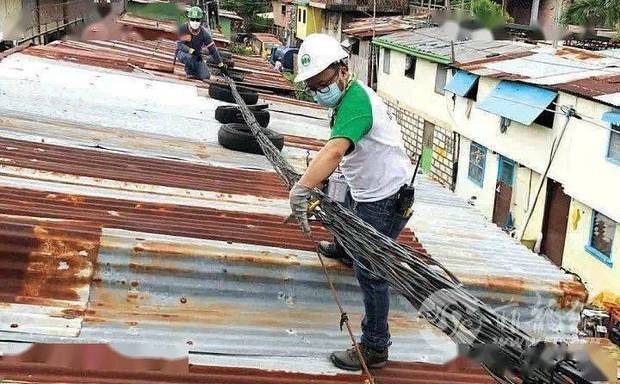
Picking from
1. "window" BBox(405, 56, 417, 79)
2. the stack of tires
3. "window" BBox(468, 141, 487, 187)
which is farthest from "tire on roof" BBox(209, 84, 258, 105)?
"window" BBox(405, 56, 417, 79)

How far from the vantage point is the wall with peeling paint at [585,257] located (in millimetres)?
14587

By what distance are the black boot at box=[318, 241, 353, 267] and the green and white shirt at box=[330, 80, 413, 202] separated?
65 centimetres

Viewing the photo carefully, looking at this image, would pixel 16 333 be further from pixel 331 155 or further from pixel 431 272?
pixel 431 272

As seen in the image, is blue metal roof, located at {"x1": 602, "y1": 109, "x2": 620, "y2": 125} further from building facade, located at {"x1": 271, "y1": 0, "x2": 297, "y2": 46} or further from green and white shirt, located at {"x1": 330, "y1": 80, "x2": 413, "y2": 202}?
building facade, located at {"x1": 271, "y1": 0, "x2": 297, "y2": 46}

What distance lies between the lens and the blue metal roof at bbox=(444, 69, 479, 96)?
803 inches

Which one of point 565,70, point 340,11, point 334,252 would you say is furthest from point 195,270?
point 340,11

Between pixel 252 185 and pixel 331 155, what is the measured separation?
286 cm

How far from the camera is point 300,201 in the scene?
12.1ft

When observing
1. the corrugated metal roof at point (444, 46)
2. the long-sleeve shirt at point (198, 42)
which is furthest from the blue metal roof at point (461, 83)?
the long-sleeve shirt at point (198, 42)

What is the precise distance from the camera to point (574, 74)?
16.8 metres

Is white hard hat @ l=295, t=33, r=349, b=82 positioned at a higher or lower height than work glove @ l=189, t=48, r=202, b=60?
higher

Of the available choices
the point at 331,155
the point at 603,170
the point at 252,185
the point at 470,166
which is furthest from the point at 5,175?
the point at 470,166

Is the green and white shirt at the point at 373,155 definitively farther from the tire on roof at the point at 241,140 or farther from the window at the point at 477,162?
the window at the point at 477,162

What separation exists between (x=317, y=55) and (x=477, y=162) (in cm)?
1825
